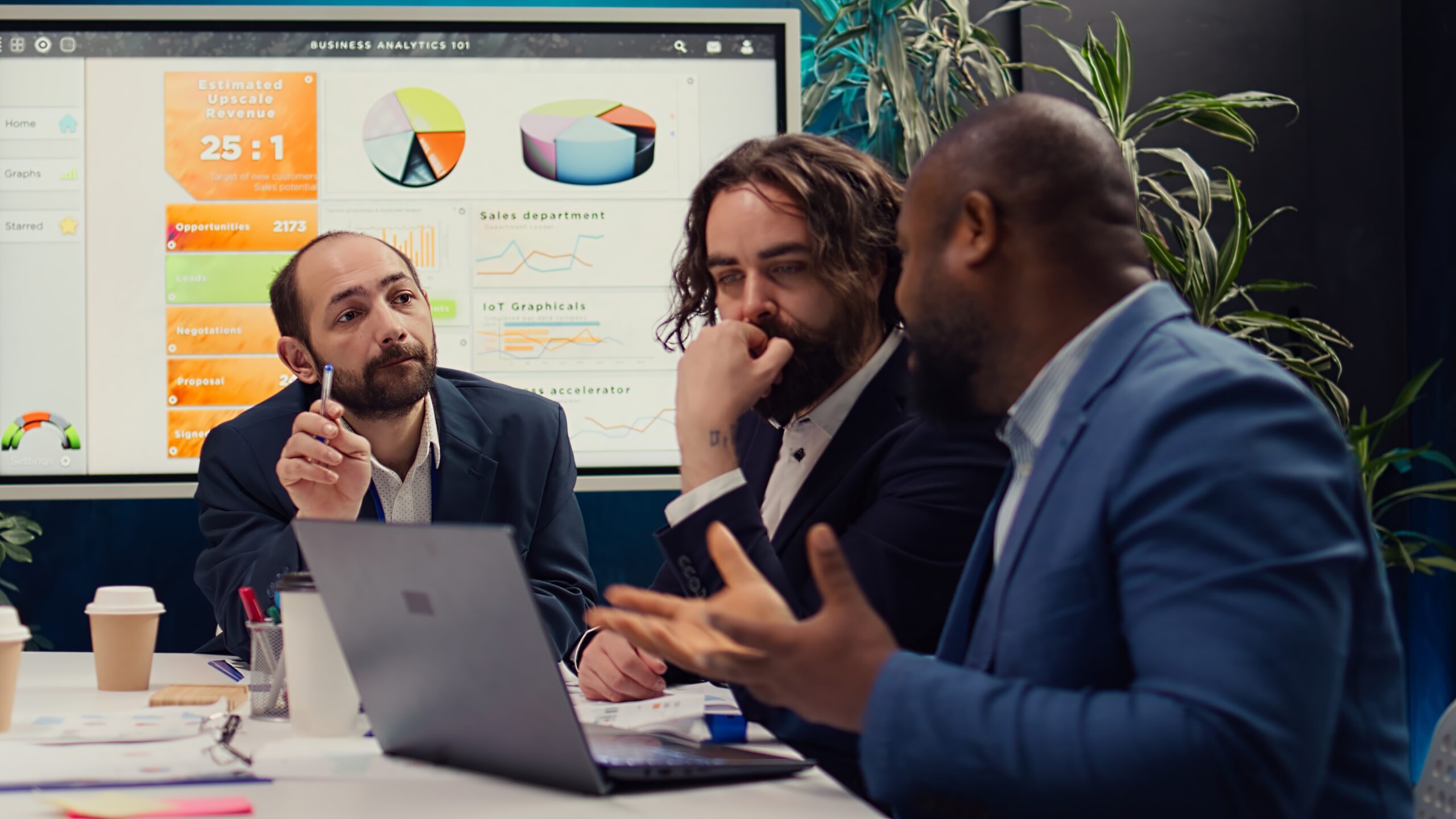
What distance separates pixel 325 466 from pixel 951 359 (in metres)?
1.04

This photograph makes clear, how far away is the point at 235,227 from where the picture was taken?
10.4ft

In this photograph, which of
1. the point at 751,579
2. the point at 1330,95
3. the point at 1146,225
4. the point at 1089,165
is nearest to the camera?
the point at 751,579

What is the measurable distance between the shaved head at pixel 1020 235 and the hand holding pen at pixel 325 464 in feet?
3.20

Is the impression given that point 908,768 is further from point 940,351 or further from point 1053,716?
point 940,351

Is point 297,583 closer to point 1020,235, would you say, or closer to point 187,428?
point 1020,235

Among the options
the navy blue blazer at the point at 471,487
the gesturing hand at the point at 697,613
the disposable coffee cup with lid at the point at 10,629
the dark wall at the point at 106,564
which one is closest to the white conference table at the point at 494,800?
the gesturing hand at the point at 697,613

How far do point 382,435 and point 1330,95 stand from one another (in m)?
3.01

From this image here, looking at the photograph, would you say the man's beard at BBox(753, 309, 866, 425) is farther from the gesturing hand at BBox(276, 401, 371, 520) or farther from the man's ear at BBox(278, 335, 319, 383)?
the man's ear at BBox(278, 335, 319, 383)

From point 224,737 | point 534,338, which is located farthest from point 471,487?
point 224,737

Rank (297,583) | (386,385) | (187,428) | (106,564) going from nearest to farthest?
(297,583)
(386,385)
(187,428)
(106,564)

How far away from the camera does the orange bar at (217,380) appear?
3.16m

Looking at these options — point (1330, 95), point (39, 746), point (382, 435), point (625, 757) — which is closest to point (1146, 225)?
point (1330, 95)

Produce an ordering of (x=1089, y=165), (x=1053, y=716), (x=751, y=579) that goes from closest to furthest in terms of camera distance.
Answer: (x=1053, y=716) → (x=751, y=579) → (x=1089, y=165)

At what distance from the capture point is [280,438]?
2260 millimetres
